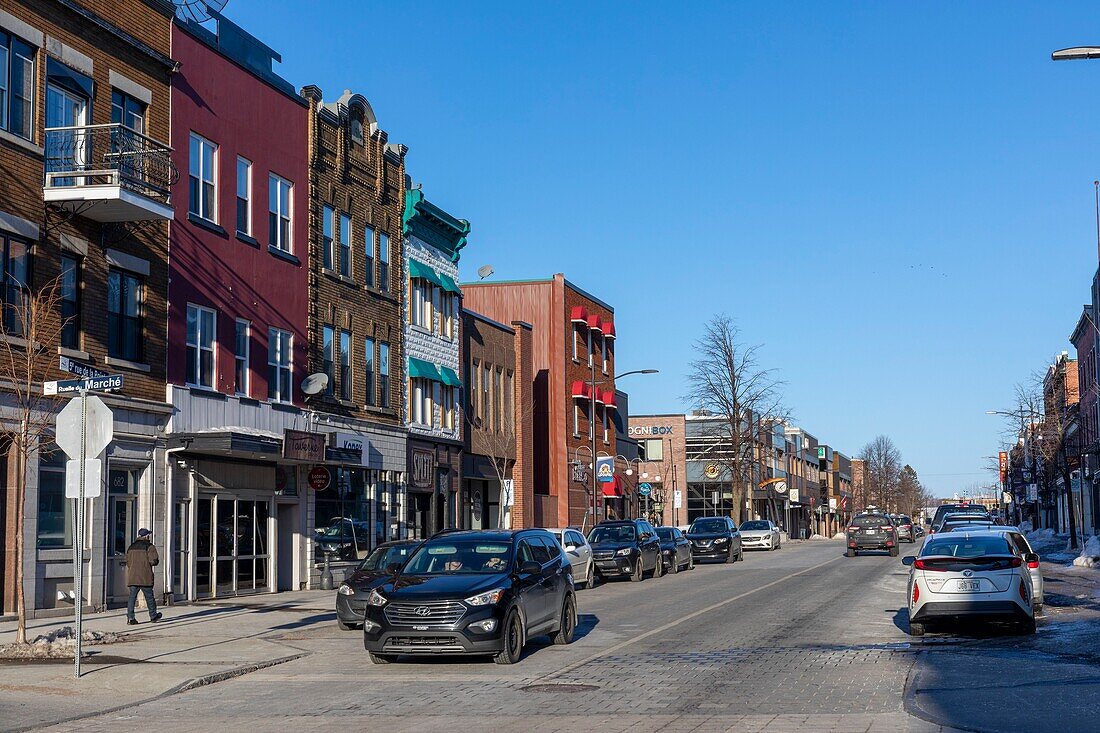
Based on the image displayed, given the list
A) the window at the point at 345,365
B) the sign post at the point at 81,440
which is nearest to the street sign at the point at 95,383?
the sign post at the point at 81,440

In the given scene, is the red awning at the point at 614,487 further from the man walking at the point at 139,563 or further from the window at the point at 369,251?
the man walking at the point at 139,563

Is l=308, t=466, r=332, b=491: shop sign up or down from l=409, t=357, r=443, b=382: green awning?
down

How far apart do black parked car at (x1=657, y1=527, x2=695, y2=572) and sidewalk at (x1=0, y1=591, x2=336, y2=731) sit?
15.4 meters

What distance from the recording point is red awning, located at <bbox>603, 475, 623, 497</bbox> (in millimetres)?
58594

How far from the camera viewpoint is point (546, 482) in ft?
178

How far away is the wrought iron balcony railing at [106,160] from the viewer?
74.3 feet

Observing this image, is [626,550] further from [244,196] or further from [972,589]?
[972,589]

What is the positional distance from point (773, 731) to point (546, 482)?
43.9 meters

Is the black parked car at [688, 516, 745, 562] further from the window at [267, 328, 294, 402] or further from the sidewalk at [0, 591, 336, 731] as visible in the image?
the sidewalk at [0, 591, 336, 731]

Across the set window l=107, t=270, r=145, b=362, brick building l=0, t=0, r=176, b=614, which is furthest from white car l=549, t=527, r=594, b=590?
window l=107, t=270, r=145, b=362

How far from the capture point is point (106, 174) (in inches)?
892

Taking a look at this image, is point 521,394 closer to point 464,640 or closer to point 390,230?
point 390,230

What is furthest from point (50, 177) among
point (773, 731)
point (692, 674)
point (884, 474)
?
point (884, 474)

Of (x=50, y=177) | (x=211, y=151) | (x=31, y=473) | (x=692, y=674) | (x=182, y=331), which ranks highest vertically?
(x=211, y=151)
